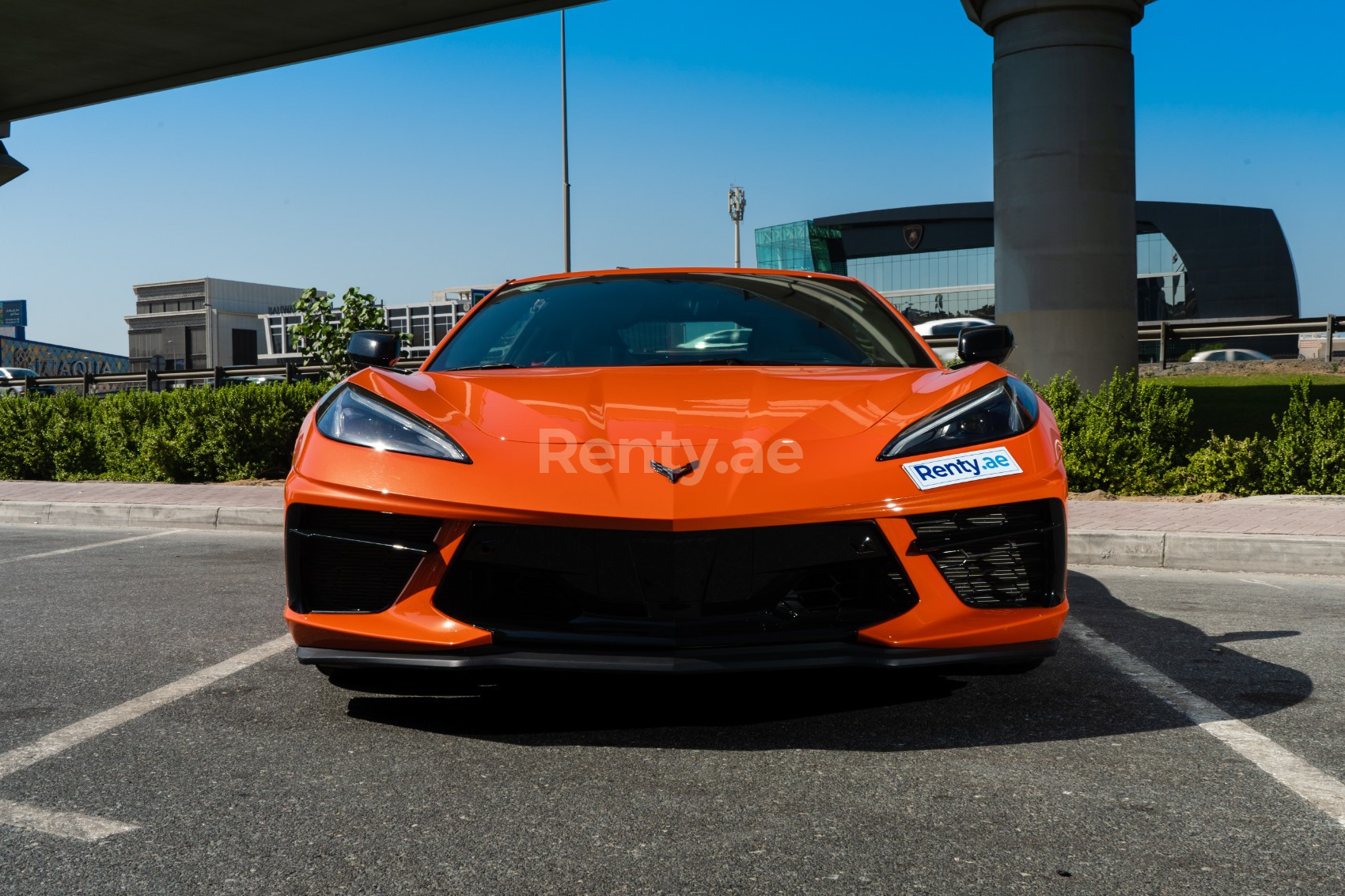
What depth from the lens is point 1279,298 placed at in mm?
67875

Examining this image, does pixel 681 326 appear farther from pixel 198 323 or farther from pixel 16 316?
pixel 16 316

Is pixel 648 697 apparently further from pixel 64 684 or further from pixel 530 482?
pixel 64 684

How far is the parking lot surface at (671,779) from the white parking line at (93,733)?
0.5 inches

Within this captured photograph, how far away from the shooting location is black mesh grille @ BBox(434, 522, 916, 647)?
293cm

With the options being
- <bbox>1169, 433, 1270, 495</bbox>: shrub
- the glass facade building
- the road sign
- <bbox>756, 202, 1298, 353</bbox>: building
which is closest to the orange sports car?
<bbox>1169, 433, 1270, 495</bbox>: shrub

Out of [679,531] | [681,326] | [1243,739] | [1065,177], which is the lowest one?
[1243,739]

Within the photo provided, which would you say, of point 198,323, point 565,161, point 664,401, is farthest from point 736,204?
point 198,323

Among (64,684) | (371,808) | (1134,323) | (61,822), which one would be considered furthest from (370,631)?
(1134,323)

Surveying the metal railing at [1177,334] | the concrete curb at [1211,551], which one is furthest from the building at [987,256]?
the concrete curb at [1211,551]

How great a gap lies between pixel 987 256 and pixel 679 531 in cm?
7670

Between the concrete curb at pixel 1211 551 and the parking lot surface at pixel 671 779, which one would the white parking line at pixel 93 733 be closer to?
the parking lot surface at pixel 671 779

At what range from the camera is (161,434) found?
12.6m

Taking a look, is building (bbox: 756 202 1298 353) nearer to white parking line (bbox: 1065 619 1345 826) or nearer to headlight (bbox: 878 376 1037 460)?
white parking line (bbox: 1065 619 1345 826)

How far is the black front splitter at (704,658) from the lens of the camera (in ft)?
9.34
